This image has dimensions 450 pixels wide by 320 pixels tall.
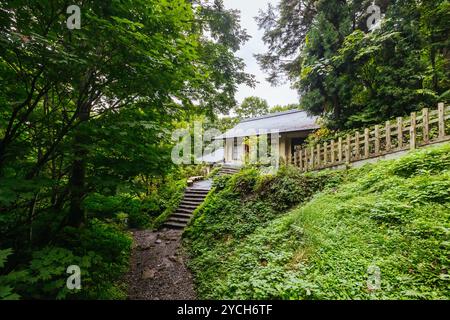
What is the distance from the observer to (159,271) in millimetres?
5711

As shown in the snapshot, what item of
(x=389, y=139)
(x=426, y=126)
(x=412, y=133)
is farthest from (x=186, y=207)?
(x=426, y=126)

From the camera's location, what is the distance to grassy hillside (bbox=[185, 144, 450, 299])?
119 inches

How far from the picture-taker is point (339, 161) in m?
8.20

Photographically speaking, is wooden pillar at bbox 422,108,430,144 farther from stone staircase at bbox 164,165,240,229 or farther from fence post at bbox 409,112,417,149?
stone staircase at bbox 164,165,240,229

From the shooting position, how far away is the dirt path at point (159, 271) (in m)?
4.74

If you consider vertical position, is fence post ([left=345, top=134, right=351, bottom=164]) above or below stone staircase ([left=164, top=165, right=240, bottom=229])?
above

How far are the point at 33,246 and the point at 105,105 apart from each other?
2666 mm

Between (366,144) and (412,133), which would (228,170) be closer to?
(366,144)

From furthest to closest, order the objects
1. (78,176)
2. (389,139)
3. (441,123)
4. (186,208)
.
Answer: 1. (186,208)
2. (389,139)
3. (441,123)
4. (78,176)

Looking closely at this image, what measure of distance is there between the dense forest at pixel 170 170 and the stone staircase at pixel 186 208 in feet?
3.84

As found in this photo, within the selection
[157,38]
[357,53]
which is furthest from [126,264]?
[357,53]

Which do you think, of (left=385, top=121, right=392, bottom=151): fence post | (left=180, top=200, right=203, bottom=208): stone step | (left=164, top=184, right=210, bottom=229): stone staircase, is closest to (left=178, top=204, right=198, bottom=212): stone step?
(left=164, top=184, right=210, bottom=229): stone staircase

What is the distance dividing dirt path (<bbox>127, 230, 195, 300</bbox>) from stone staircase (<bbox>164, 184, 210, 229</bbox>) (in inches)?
30.3

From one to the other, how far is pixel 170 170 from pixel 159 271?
3272mm
